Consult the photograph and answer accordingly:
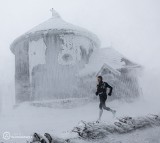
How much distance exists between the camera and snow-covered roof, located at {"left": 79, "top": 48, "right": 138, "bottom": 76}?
19.3m

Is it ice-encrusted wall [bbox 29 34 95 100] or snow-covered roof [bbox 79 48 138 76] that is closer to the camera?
ice-encrusted wall [bbox 29 34 95 100]

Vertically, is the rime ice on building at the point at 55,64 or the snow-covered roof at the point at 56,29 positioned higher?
the snow-covered roof at the point at 56,29

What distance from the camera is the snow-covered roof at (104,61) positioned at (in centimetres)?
1929

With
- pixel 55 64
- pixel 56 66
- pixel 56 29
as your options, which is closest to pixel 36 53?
pixel 55 64

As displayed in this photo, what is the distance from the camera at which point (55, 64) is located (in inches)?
757

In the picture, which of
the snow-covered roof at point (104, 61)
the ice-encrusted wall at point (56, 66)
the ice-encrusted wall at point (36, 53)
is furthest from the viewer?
the ice-encrusted wall at point (36, 53)

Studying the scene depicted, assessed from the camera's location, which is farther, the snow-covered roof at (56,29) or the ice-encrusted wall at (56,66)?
the snow-covered roof at (56,29)

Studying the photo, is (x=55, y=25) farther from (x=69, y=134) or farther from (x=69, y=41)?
(x=69, y=134)

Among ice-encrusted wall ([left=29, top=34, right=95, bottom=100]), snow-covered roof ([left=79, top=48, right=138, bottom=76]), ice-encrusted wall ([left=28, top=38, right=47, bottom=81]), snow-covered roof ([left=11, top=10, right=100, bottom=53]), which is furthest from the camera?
Answer: snow-covered roof ([left=11, top=10, right=100, bottom=53])

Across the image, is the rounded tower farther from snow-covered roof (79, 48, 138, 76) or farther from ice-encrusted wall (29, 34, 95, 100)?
snow-covered roof (79, 48, 138, 76)

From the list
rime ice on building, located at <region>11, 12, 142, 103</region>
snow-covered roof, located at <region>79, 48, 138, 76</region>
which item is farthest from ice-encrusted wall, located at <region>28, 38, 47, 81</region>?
snow-covered roof, located at <region>79, 48, 138, 76</region>

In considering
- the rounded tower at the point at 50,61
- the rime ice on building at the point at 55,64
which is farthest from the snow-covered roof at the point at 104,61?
the rounded tower at the point at 50,61

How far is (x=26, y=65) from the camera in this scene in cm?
1998

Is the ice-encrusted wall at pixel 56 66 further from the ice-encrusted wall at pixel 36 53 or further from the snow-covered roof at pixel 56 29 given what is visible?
the snow-covered roof at pixel 56 29
